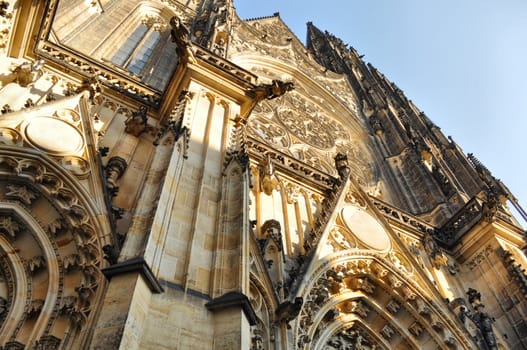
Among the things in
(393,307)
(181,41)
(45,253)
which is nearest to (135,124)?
(181,41)

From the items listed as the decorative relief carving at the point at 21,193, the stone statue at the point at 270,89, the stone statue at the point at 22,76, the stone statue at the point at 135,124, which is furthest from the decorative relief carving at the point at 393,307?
the stone statue at the point at 22,76

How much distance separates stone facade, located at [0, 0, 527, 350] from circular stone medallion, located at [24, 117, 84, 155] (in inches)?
0.9

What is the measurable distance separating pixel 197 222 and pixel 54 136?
2.44 m

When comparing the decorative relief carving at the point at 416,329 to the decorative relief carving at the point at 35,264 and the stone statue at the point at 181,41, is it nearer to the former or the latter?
the stone statue at the point at 181,41

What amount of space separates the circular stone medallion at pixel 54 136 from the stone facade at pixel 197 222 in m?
0.02

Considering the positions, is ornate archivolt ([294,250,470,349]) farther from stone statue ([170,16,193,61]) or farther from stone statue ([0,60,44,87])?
stone statue ([0,60,44,87])

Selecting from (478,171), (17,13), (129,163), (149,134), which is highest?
(478,171)

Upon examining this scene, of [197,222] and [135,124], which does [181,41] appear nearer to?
[135,124]

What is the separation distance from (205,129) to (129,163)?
117cm

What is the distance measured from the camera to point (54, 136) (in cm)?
597

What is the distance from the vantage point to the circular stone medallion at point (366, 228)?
342 inches

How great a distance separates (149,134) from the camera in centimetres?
733

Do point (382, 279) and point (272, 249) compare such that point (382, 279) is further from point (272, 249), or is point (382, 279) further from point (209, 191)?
point (209, 191)

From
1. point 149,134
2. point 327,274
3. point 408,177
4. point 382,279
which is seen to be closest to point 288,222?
point 327,274
